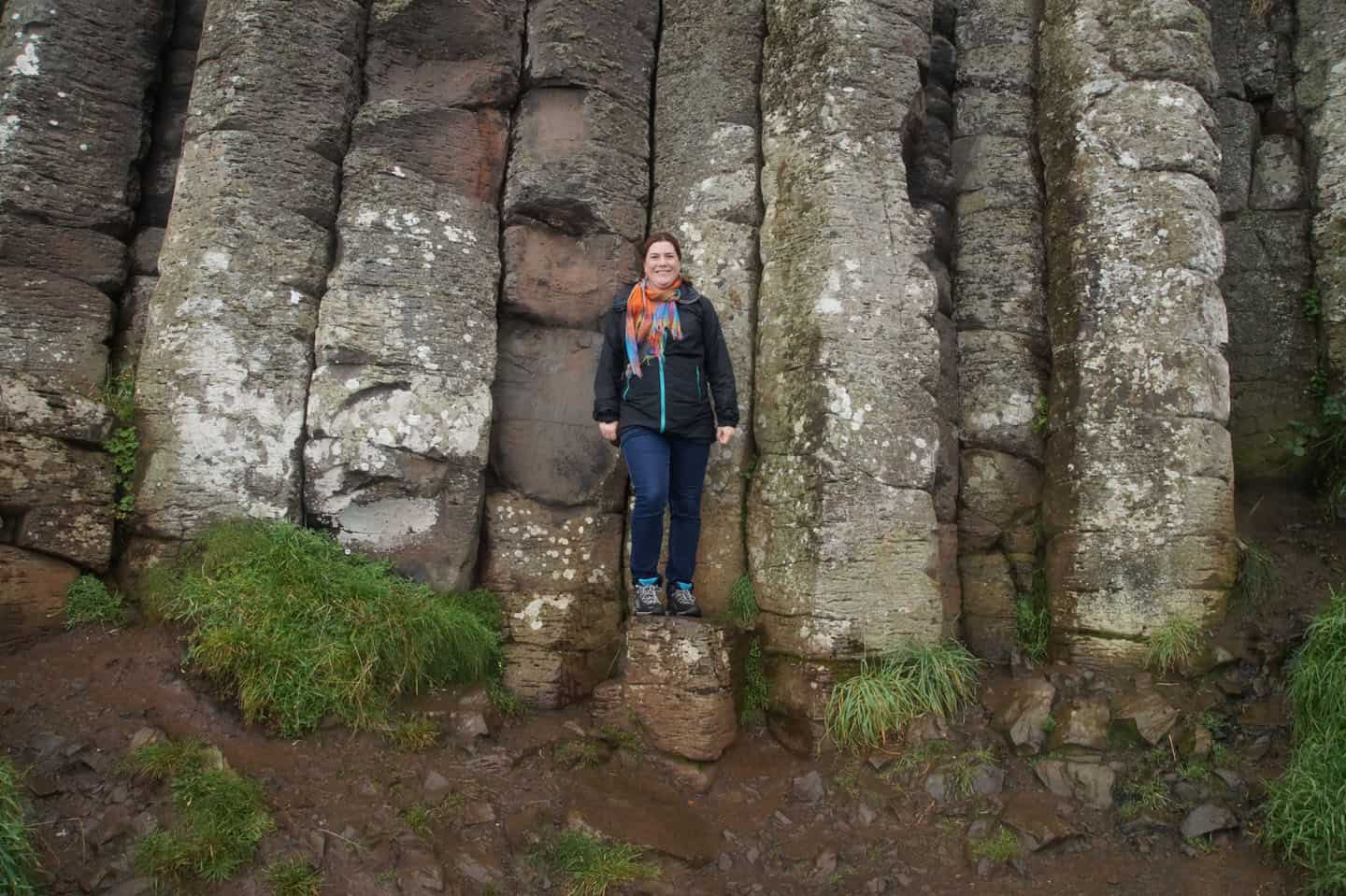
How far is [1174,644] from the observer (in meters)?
4.89

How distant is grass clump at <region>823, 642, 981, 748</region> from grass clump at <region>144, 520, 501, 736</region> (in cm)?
196

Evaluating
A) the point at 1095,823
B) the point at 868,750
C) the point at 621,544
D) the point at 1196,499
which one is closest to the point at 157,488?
the point at 621,544

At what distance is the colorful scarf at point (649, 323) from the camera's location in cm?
495

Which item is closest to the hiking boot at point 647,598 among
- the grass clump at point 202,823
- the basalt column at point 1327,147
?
the grass clump at point 202,823

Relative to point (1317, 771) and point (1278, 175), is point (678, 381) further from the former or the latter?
point (1278, 175)

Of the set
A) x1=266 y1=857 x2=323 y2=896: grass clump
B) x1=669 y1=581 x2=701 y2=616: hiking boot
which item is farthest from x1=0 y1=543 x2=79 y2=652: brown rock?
x1=669 y1=581 x2=701 y2=616: hiking boot

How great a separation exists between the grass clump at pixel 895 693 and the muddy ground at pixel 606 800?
0.12 meters

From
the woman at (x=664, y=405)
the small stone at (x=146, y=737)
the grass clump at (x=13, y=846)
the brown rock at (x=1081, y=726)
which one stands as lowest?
the grass clump at (x=13, y=846)

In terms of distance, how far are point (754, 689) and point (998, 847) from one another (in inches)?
58.3

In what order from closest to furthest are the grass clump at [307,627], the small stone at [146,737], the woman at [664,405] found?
the small stone at [146,737] < the grass clump at [307,627] < the woman at [664,405]

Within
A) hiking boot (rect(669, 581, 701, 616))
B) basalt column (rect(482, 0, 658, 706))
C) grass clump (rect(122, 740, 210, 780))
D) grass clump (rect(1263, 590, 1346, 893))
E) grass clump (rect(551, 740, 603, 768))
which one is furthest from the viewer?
basalt column (rect(482, 0, 658, 706))

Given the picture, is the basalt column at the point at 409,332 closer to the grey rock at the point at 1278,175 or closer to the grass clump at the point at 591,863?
the grass clump at the point at 591,863

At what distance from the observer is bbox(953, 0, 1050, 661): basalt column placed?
573cm

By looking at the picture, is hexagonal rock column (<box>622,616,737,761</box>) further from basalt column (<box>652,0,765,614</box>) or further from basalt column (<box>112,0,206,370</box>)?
basalt column (<box>112,0,206,370</box>)
